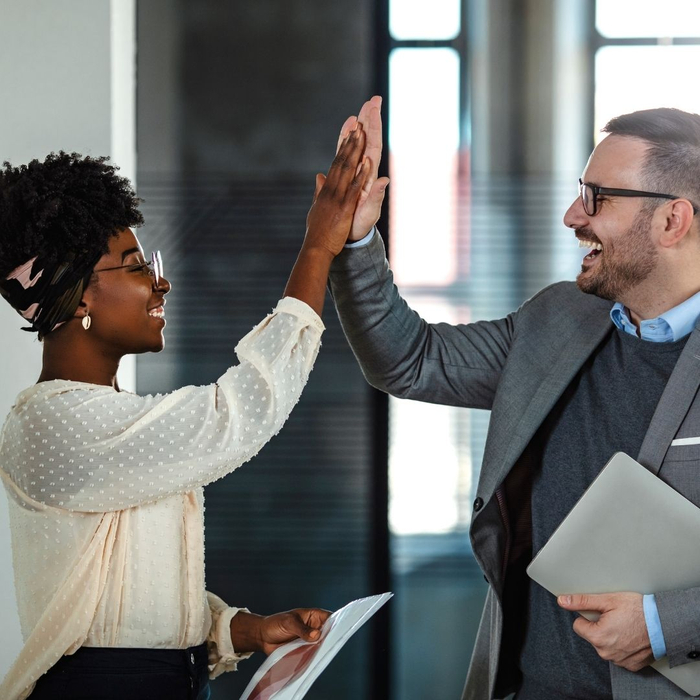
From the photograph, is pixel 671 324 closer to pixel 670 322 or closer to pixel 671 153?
pixel 670 322

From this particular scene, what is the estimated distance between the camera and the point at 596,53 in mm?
2865

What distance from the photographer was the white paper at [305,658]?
1.33 m

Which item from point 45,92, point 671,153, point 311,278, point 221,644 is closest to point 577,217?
point 671,153

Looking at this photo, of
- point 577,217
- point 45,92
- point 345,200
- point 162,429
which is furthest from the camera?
point 45,92

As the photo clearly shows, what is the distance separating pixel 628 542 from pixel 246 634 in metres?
0.70

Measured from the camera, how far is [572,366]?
5.85 feet

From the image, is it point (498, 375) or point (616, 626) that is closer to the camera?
point (616, 626)

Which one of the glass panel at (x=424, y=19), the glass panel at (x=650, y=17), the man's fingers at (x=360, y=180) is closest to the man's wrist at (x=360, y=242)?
the man's fingers at (x=360, y=180)

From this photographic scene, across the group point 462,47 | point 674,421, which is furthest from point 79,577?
point 462,47

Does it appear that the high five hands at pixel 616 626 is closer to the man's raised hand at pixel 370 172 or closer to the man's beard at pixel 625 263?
the man's beard at pixel 625 263

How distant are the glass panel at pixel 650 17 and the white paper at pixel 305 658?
2.18 meters

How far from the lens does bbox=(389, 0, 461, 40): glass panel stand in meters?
2.87

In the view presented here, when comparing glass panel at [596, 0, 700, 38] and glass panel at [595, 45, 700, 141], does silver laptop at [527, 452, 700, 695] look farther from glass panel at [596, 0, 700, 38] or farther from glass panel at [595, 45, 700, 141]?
glass panel at [596, 0, 700, 38]

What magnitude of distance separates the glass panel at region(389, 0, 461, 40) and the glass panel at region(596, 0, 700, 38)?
468mm
